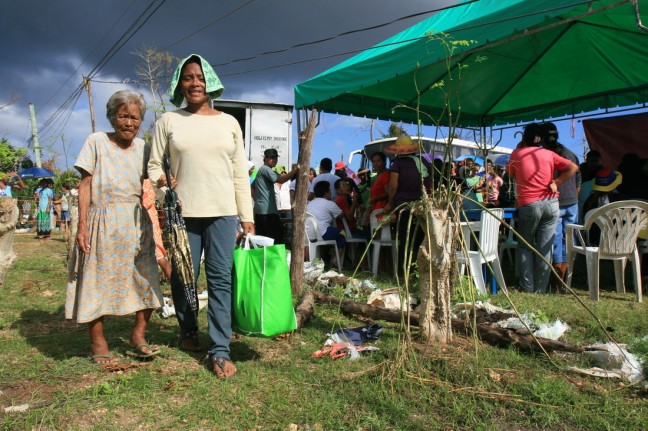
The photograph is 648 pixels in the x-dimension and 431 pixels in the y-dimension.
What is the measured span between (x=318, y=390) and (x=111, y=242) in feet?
4.87

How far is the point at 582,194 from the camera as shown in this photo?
6.21 meters

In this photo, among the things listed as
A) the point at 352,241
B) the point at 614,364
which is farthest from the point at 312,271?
the point at 614,364

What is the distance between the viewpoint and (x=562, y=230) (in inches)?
203

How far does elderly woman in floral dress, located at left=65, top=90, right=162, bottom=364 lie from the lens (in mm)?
2672

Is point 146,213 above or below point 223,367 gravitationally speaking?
above

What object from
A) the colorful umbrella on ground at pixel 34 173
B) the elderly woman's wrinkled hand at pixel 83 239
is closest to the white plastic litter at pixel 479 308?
the elderly woman's wrinkled hand at pixel 83 239

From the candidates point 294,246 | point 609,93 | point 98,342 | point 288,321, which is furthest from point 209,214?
point 609,93

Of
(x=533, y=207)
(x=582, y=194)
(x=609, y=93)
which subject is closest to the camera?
(x=533, y=207)

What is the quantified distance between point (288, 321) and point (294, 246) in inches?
79.1

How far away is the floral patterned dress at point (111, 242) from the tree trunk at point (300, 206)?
6.30ft

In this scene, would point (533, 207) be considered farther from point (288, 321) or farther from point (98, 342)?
point (98, 342)

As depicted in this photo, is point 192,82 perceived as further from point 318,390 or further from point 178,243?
point 318,390

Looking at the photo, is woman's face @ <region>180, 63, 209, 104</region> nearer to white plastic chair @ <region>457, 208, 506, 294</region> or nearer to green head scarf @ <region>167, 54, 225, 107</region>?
green head scarf @ <region>167, 54, 225, 107</region>

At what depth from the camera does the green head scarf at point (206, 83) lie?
2.66 m
